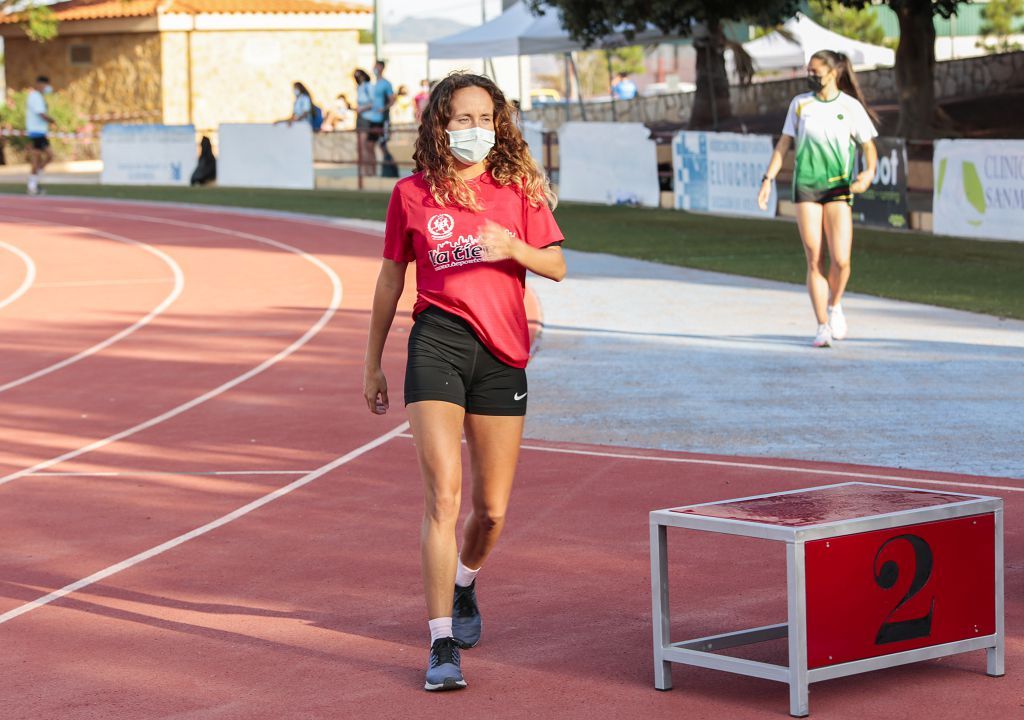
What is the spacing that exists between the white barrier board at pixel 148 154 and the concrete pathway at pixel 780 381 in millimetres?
23850

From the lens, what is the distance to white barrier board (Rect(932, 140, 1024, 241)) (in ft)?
64.0

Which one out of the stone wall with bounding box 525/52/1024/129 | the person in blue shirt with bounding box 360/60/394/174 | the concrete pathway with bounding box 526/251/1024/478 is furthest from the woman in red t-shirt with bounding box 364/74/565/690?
the stone wall with bounding box 525/52/1024/129

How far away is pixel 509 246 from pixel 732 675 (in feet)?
5.22

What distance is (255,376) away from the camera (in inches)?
516

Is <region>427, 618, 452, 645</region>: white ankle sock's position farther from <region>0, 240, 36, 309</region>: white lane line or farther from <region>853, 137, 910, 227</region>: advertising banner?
<region>853, 137, 910, 227</region>: advertising banner

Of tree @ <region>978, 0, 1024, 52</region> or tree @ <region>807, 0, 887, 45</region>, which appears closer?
tree @ <region>978, 0, 1024, 52</region>

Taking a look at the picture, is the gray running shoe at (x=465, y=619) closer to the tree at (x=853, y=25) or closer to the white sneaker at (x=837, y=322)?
the white sneaker at (x=837, y=322)

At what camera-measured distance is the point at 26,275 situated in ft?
69.6

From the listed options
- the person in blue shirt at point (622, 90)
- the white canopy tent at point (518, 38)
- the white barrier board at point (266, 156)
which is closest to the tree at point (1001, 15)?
the person in blue shirt at point (622, 90)

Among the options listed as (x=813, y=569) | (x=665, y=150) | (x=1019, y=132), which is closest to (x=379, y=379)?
(x=813, y=569)

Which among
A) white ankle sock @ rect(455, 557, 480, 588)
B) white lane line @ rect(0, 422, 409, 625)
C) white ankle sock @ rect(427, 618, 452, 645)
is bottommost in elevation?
white lane line @ rect(0, 422, 409, 625)

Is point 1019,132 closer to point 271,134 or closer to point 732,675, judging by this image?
point 271,134

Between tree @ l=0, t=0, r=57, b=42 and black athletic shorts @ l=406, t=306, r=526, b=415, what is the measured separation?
4850 centimetres

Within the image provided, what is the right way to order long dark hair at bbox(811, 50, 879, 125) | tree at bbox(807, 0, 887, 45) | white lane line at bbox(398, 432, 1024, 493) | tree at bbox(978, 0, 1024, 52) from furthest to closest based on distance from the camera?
tree at bbox(807, 0, 887, 45)
tree at bbox(978, 0, 1024, 52)
long dark hair at bbox(811, 50, 879, 125)
white lane line at bbox(398, 432, 1024, 493)
